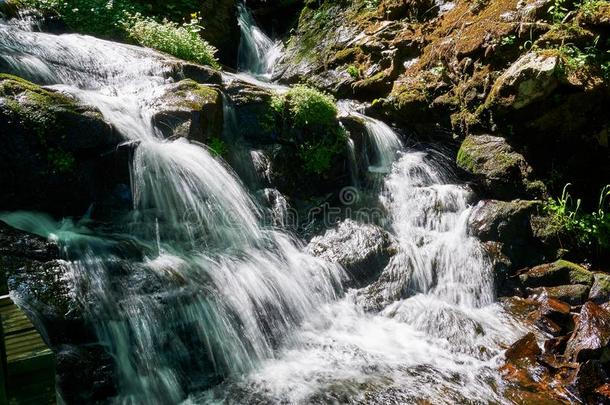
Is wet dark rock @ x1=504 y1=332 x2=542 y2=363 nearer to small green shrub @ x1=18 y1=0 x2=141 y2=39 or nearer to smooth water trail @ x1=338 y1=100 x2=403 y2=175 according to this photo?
smooth water trail @ x1=338 y1=100 x2=403 y2=175

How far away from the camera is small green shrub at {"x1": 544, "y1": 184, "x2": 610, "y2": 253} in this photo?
7.13 meters

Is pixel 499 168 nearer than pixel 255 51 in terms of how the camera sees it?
Yes

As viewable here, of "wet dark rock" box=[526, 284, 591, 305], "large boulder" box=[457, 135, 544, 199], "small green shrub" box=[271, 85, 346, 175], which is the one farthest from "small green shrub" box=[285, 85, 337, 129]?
"wet dark rock" box=[526, 284, 591, 305]

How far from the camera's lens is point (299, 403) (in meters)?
4.29

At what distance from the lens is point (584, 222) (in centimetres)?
732

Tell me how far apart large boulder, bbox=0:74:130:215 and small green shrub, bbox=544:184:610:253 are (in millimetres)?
6753

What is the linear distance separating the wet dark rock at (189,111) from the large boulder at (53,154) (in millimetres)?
958

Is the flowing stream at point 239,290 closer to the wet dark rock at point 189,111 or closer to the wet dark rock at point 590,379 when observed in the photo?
the wet dark rock at point 189,111

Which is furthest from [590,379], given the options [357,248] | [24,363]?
[24,363]

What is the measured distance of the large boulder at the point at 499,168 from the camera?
8094mm

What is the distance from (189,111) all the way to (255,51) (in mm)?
8897

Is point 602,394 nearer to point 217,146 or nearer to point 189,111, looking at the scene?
point 217,146

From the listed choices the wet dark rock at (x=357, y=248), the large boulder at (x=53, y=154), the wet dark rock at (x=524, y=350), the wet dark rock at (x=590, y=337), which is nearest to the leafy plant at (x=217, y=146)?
the large boulder at (x=53, y=154)

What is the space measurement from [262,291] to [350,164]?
3.71m
